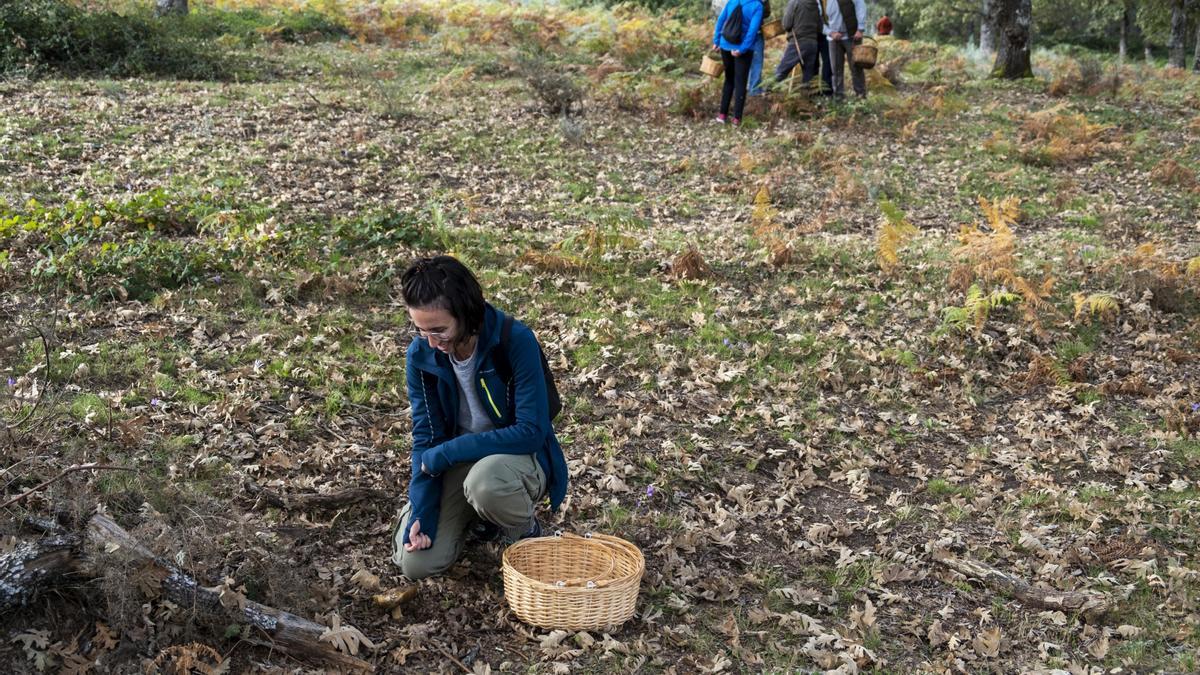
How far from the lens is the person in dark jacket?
1434 centimetres

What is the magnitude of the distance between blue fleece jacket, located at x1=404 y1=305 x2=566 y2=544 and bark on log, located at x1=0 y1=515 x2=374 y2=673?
0.71 m

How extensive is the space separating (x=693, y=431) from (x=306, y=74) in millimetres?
11509

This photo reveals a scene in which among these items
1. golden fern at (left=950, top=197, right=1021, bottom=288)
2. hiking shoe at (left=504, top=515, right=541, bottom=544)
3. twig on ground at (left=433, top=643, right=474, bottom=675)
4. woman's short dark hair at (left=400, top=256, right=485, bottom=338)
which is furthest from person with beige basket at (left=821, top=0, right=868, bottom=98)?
twig on ground at (left=433, top=643, right=474, bottom=675)

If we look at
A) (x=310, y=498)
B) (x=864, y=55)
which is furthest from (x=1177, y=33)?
(x=310, y=498)

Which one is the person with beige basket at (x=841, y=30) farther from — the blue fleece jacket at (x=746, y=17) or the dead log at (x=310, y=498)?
the dead log at (x=310, y=498)

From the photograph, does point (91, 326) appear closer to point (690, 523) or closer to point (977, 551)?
point (690, 523)

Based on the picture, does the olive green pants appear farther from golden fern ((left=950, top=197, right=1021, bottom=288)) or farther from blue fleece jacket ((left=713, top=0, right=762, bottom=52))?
blue fleece jacket ((left=713, top=0, right=762, bottom=52))

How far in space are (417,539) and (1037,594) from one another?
3126 millimetres

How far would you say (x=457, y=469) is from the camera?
4.59m

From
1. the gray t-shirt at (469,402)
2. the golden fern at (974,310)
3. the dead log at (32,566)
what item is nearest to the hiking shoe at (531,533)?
the gray t-shirt at (469,402)

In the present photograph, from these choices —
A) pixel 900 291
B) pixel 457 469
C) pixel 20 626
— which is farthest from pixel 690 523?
pixel 900 291

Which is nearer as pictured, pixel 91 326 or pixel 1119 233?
pixel 91 326

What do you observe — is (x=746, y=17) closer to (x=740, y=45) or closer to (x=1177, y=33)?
(x=740, y=45)

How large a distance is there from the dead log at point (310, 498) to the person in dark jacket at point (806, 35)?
11.2 metres
